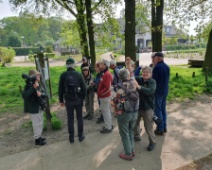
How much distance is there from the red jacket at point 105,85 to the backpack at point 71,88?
0.73 meters

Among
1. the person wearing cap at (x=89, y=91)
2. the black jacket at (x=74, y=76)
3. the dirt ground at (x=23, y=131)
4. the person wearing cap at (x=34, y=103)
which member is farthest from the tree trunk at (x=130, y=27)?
the person wearing cap at (x=34, y=103)

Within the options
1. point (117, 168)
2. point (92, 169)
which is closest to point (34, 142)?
point (92, 169)

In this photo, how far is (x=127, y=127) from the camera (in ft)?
12.2

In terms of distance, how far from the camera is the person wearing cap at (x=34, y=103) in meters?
4.17

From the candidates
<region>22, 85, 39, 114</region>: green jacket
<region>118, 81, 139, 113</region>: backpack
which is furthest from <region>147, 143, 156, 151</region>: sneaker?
<region>22, 85, 39, 114</region>: green jacket

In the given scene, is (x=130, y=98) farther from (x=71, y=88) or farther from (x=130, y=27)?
(x=130, y=27)

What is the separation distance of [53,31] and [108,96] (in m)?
112

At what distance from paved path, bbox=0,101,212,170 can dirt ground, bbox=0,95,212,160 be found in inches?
11.0

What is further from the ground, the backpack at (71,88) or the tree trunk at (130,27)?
the tree trunk at (130,27)

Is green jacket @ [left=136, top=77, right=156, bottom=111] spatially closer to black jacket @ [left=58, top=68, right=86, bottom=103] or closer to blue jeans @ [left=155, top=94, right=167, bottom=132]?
blue jeans @ [left=155, top=94, right=167, bottom=132]

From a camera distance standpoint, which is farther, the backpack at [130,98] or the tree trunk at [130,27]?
the tree trunk at [130,27]

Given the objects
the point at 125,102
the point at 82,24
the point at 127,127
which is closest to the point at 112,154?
the point at 127,127

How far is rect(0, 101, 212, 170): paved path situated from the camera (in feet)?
12.2

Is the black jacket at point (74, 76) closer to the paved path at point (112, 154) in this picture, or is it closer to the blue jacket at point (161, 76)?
the paved path at point (112, 154)
